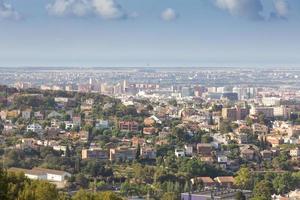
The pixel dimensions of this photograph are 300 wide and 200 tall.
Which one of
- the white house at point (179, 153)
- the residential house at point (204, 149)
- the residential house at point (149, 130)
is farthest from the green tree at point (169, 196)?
the residential house at point (149, 130)

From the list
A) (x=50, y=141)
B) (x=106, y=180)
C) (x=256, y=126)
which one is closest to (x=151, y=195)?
(x=106, y=180)

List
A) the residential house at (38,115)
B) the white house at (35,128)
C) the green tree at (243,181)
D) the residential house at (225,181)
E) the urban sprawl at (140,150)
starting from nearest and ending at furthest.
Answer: the urban sprawl at (140,150), the green tree at (243,181), the residential house at (225,181), the white house at (35,128), the residential house at (38,115)

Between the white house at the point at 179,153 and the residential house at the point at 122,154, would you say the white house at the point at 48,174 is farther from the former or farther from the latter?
the white house at the point at 179,153

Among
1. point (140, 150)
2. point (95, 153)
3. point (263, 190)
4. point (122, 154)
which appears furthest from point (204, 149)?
point (263, 190)

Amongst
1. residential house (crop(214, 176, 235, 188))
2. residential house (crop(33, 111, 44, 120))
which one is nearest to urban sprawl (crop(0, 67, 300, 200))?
residential house (crop(214, 176, 235, 188))

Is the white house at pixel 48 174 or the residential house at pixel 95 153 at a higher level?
the white house at pixel 48 174

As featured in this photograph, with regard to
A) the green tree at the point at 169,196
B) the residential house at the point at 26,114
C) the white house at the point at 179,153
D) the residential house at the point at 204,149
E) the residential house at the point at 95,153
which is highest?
the residential house at the point at 26,114

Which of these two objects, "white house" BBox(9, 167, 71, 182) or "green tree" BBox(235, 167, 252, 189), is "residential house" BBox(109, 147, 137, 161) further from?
"green tree" BBox(235, 167, 252, 189)

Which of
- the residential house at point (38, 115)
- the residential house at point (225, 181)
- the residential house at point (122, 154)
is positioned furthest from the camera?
the residential house at point (38, 115)

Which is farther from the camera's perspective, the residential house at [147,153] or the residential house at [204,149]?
the residential house at [204,149]

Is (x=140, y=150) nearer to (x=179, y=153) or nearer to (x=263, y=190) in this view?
(x=179, y=153)

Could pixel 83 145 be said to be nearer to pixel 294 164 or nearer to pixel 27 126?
pixel 27 126
